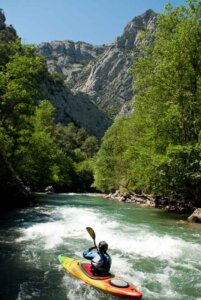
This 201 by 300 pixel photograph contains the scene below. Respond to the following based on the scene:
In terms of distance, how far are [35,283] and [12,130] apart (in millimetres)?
17268

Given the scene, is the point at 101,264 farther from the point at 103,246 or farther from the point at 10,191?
the point at 10,191

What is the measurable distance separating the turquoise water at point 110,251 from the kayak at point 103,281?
0.21 m

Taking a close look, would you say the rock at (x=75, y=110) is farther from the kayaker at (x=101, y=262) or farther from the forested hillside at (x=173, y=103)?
the kayaker at (x=101, y=262)

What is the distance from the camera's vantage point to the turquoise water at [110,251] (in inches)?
362

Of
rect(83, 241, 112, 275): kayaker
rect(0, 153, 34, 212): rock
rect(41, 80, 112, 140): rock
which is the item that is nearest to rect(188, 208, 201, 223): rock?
rect(83, 241, 112, 275): kayaker

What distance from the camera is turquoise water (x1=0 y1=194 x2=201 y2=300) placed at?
9.20m

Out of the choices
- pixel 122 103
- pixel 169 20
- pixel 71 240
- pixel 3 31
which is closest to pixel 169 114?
pixel 169 20

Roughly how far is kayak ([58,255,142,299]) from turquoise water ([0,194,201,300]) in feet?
0.68

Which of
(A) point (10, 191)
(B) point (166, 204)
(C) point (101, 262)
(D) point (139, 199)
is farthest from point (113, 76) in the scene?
(C) point (101, 262)

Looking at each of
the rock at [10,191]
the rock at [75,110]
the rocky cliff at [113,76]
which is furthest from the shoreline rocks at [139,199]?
the rocky cliff at [113,76]

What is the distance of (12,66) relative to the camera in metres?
25.7

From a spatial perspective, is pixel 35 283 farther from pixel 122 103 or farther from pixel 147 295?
pixel 122 103

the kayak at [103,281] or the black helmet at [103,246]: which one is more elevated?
the black helmet at [103,246]

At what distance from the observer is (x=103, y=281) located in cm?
920
